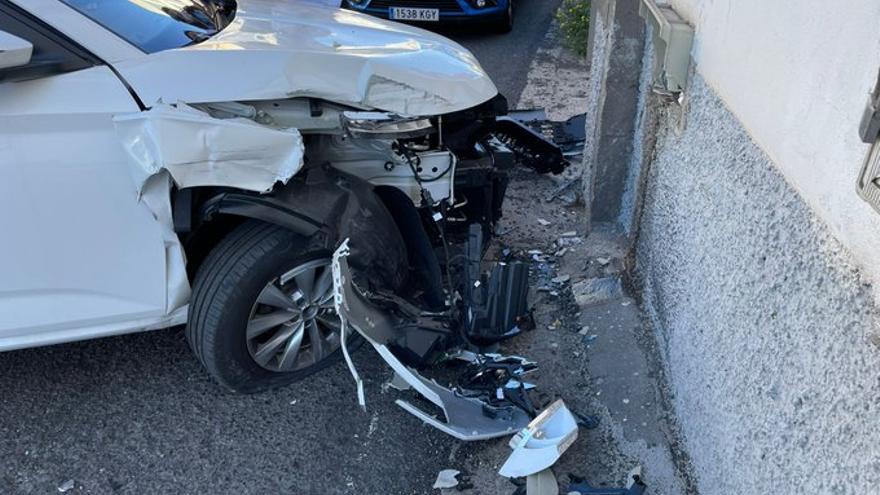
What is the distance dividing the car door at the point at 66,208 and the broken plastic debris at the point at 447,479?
129cm

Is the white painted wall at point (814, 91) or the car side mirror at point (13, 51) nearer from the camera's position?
the white painted wall at point (814, 91)

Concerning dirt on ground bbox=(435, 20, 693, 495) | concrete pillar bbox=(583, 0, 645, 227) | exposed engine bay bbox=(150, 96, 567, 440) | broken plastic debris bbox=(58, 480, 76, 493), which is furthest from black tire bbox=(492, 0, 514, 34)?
broken plastic debris bbox=(58, 480, 76, 493)

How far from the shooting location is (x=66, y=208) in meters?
2.65

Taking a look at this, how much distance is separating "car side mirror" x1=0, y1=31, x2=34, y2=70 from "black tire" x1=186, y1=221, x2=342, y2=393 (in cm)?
94

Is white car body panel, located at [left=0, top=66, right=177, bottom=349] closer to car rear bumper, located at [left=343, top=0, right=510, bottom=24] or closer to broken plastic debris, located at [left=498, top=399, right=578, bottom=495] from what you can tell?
broken plastic debris, located at [left=498, top=399, right=578, bottom=495]

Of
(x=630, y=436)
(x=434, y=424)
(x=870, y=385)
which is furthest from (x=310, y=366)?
(x=870, y=385)

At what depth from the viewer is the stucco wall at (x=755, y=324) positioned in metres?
1.55

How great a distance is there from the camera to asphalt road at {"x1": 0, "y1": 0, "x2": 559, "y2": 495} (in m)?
2.77

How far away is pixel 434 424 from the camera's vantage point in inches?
111

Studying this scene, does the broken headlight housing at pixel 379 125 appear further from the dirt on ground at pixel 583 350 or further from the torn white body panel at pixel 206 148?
the dirt on ground at pixel 583 350

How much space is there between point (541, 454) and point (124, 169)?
183 cm

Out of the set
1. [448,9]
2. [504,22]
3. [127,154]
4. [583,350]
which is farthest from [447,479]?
[504,22]

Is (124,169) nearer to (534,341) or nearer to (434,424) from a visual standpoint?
(434,424)

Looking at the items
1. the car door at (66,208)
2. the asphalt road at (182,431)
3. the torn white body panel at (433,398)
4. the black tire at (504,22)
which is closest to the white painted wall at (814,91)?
the torn white body panel at (433,398)
